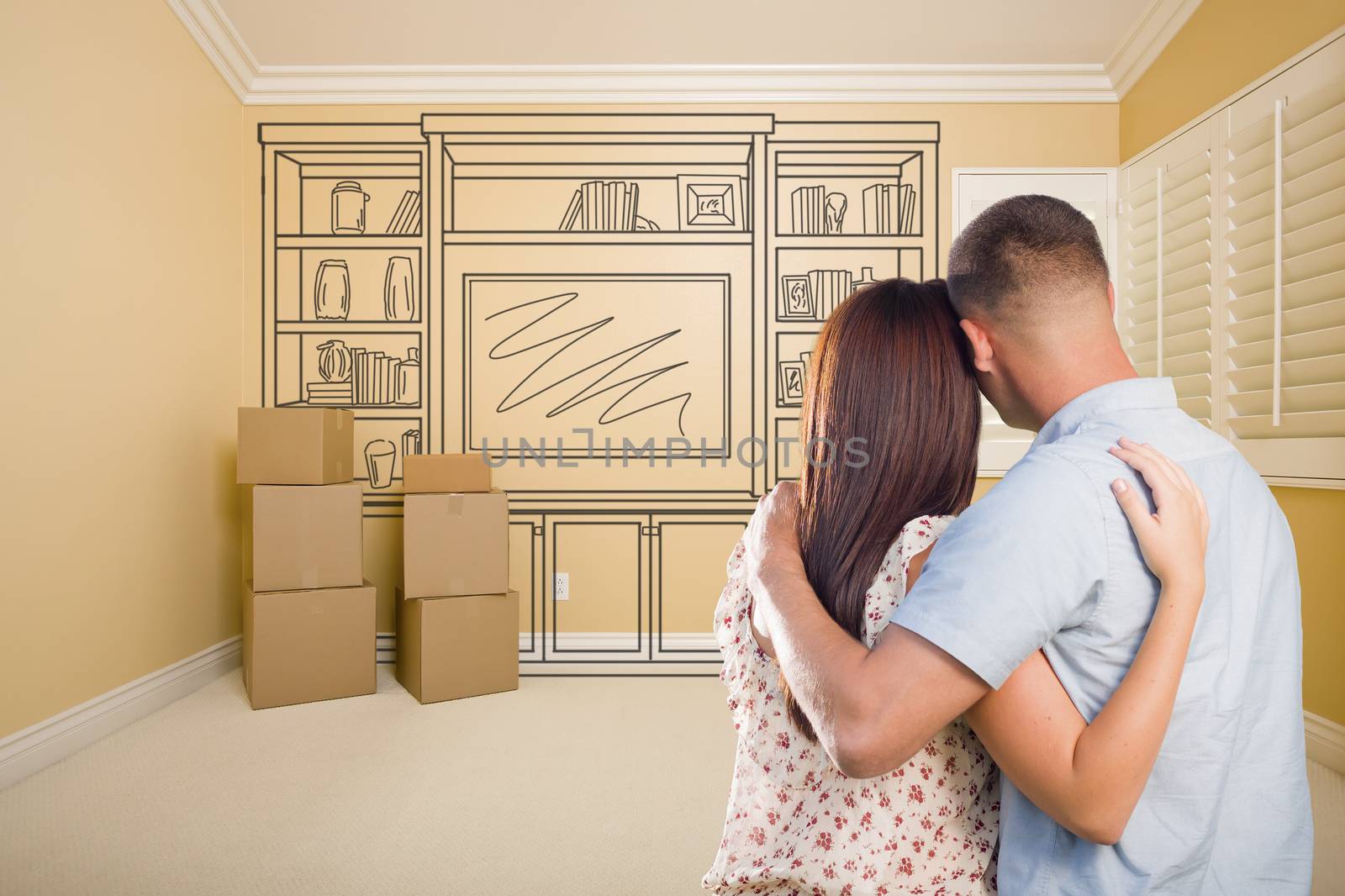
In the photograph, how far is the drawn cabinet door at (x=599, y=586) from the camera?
3.62 meters

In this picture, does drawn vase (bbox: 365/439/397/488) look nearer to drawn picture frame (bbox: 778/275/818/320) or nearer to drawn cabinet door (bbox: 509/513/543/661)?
drawn cabinet door (bbox: 509/513/543/661)

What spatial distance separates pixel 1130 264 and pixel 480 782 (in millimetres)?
3424

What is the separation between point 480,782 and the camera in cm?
228

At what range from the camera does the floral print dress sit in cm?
75

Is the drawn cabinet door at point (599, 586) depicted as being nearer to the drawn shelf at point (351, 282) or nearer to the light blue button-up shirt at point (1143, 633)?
the drawn shelf at point (351, 282)

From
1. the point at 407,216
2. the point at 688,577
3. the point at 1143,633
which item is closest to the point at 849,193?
the point at 688,577

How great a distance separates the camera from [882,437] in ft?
2.53

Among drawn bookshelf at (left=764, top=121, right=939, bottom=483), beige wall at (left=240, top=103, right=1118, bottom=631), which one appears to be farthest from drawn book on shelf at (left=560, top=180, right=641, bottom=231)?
drawn bookshelf at (left=764, top=121, right=939, bottom=483)

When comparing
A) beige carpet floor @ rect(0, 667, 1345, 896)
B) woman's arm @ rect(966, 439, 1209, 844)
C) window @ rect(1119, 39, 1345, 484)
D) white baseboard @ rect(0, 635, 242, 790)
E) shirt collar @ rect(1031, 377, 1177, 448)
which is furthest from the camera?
window @ rect(1119, 39, 1345, 484)

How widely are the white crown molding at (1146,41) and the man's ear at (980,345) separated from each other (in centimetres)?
318

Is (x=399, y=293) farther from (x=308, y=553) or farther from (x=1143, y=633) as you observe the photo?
(x=1143, y=633)

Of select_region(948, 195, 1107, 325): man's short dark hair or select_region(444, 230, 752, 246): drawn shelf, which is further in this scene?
select_region(444, 230, 752, 246): drawn shelf

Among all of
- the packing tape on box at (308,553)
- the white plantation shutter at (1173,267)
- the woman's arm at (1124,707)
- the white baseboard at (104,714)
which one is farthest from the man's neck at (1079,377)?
the packing tape on box at (308,553)

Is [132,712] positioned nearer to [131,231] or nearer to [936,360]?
[131,231]
